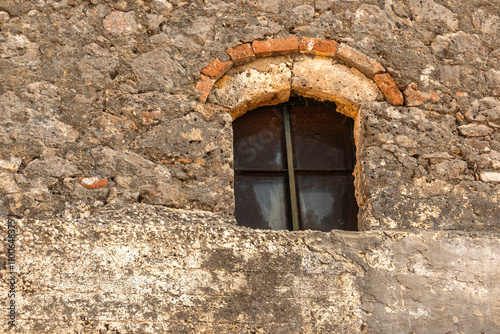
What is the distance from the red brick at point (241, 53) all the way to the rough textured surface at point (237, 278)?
0.96m

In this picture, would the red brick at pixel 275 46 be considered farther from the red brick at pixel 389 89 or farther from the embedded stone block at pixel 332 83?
the red brick at pixel 389 89

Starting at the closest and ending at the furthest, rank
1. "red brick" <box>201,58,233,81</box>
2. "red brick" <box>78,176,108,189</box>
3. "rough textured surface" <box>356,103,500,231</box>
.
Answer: "red brick" <box>78,176,108,189</box> < "rough textured surface" <box>356,103,500,231</box> < "red brick" <box>201,58,233,81</box>

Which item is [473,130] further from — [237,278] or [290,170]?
[237,278]

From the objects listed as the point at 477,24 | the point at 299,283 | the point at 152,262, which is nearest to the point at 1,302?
the point at 152,262

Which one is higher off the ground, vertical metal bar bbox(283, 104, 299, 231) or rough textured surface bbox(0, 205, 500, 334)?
vertical metal bar bbox(283, 104, 299, 231)

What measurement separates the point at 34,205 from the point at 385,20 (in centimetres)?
237

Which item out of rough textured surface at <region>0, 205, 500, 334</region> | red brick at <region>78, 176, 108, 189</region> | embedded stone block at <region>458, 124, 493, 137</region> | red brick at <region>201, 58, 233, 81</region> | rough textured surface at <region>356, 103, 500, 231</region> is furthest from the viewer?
embedded stone block at <region>458, 124, 493, 137</region>

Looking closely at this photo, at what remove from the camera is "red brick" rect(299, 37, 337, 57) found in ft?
11.3

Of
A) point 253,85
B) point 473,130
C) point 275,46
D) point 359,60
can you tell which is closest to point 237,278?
point 253,85

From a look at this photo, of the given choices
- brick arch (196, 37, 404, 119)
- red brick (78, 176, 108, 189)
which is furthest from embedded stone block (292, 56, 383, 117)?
red brick (78, 176, 108, 189)

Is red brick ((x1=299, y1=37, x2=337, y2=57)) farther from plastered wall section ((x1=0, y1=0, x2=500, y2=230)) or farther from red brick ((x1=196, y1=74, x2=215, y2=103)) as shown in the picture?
red brick ((x1=196, y1=74, x2=215, y2=103))

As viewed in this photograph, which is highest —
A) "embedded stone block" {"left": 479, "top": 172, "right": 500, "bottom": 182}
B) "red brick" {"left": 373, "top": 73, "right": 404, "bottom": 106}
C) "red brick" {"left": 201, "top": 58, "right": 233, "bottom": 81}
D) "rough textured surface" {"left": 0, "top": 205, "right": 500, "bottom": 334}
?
"red brick" {"left": 201, "top": 58, "right": 233, "bottom": 81}

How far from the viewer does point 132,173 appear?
3.05 meters

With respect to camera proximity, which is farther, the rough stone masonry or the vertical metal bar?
the vertical metal bar
